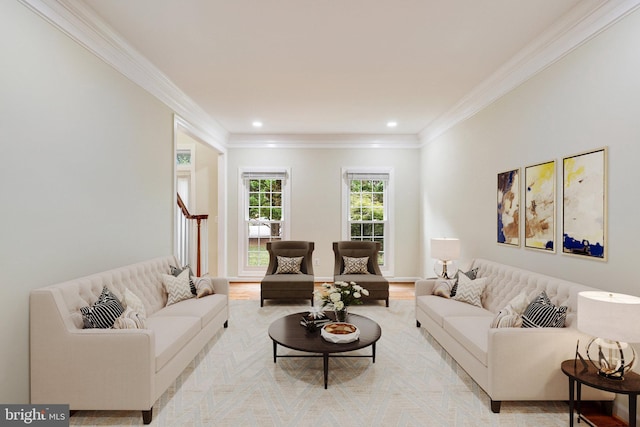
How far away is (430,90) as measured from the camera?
4.44 m

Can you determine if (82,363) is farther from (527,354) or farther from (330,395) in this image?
(527,354)

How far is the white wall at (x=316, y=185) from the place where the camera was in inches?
277

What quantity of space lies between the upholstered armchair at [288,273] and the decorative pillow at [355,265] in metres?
0.59

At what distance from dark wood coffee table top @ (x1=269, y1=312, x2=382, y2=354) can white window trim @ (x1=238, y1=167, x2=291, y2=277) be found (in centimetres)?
353

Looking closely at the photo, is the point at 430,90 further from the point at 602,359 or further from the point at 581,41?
the point at 602,359

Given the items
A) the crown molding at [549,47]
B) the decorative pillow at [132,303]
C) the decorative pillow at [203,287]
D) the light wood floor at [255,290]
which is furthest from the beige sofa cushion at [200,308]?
the crown molding at [549,47]

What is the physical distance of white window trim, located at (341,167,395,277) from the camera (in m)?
7.04

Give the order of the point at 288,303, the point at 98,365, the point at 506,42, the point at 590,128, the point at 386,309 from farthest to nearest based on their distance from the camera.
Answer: the point at 288,303
the point at 386,309
the point at 506,42
the point at 590,128
the point at 98,365

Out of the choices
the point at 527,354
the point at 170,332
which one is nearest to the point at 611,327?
the point at 527,354

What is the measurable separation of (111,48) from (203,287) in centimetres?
260

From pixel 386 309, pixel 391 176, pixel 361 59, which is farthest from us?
pixel 391 176

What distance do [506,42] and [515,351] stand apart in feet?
8.88

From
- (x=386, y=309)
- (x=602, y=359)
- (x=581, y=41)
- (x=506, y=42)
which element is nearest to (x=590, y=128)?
(x=581, y=41)

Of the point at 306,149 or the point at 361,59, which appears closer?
the point at 361,59
